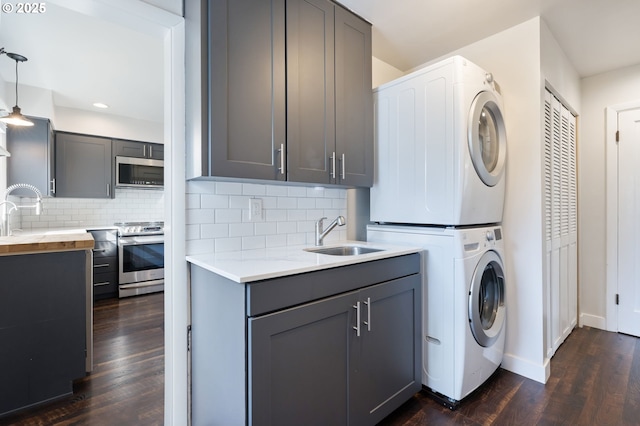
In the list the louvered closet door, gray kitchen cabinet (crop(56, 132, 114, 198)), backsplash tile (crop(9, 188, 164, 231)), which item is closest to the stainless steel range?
backsplash tile (crop(9, 188, 164, 231))

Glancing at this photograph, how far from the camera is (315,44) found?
1.77 metres

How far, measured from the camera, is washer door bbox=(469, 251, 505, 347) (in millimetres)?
1774

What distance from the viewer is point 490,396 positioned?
1876mm

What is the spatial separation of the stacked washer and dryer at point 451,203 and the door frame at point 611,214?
168 cm

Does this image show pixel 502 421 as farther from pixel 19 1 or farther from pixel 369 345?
pixel 19 1

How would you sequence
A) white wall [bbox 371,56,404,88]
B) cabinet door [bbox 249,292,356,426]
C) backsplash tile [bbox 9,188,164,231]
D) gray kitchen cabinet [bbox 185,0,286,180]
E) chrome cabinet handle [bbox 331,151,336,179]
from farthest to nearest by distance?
backsplash tile [bbox 9,188,164,231] < white wall [bbox 371,56,404,88] < chrome cabinet handle [bbox 331,151,336,179] < gray kitchen cabinet [bbox 185,0,286,180] < cabinet door [bbox 249,292,356,426]

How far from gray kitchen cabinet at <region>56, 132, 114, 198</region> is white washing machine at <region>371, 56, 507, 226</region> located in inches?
155

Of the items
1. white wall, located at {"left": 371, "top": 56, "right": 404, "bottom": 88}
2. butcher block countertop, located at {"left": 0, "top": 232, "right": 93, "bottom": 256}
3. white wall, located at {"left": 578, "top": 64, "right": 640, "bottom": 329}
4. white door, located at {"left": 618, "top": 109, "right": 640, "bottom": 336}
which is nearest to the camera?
butcher block countertop, located at {"left": 0, "top": 232, "right": 93, "bottom": 256}

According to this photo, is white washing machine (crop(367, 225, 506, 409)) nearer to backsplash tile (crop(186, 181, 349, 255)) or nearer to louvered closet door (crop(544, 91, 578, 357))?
louvered closet door (crop(544, 91, 578, 357))

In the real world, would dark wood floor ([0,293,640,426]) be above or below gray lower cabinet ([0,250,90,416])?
below

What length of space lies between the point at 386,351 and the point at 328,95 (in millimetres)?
1509

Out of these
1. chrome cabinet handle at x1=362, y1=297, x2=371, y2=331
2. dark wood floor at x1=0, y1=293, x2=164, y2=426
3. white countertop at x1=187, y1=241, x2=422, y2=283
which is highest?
white countertop at x1=187, y1=241, x2=422, y2=283

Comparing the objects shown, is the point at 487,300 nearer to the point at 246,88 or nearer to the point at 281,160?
the point at 281,160

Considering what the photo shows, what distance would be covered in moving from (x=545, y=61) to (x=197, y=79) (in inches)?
92.0
